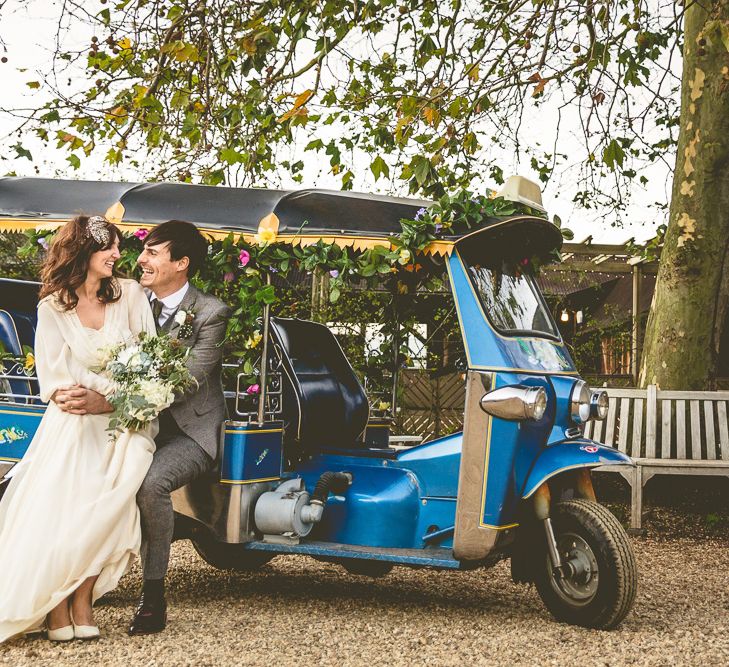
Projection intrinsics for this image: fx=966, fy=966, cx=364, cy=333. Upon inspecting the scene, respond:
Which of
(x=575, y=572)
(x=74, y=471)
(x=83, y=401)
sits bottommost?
(x=575, y=572)

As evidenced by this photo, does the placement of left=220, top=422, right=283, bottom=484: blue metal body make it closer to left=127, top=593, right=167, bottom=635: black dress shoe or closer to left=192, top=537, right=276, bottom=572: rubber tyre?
left=127, top=593, right=167, bottom=635: black dress shoe

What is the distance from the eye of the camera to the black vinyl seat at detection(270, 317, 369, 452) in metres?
5.50

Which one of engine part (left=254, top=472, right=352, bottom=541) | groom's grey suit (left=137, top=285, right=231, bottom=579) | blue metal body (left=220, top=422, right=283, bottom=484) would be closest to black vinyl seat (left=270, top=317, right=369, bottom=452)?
blue metal body (left=220, top=422, right=283, bottom=484)

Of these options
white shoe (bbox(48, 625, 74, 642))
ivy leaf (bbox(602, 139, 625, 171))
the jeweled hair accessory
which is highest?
ivy leaf (bbox(602, 139, 625, 171))

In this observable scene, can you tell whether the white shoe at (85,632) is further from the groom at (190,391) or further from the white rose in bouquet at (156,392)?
the white rose in bouquet at (156,392)

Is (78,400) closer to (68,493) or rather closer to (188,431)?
(68,493)

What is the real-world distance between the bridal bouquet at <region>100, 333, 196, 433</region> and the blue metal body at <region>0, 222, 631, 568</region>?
0.60 m

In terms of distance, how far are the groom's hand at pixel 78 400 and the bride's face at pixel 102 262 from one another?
22.3 inches

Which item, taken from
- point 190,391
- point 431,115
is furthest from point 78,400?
point 431,115

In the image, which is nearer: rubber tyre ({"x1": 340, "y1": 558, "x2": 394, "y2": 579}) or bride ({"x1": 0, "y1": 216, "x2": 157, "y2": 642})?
bride ({"x1": 0, "y1": 216, "x2": 157, "y2": 642})

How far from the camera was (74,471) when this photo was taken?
4531 mm

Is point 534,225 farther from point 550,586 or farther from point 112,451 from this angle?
point 112,451

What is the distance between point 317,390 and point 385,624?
1.39m

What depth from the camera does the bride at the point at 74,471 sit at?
439 centimetres
